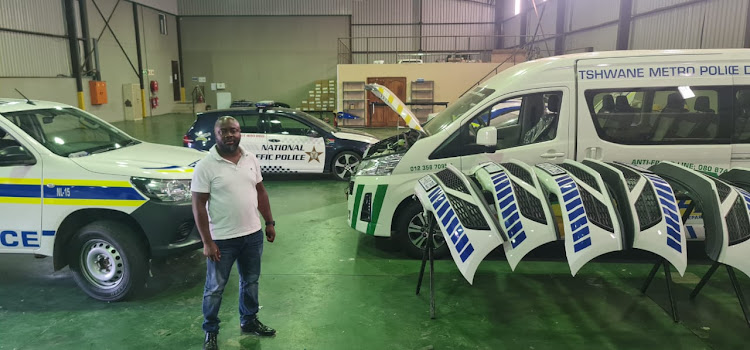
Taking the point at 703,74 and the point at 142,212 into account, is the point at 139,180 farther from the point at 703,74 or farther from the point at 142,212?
the point at 703,74

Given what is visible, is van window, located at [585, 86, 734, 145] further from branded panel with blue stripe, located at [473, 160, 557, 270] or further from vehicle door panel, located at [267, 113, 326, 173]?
vehicle door panel, located at [267, 113, 326, 173]

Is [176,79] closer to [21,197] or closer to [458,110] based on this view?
[21,197]

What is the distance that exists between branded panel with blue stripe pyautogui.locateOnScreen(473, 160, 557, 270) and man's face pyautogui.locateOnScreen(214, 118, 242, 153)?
192 centimetres

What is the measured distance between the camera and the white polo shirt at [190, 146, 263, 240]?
3025mm

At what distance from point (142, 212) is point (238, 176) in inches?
52.5

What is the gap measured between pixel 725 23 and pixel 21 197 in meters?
14.4

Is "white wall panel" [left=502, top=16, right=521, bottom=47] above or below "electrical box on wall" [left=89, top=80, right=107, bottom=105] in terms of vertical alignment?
above

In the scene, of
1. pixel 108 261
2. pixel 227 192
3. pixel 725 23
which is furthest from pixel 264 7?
pixel 227 192

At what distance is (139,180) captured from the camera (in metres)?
3.91

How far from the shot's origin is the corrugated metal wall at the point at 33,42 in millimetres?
15289

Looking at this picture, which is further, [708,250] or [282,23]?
[282,23]

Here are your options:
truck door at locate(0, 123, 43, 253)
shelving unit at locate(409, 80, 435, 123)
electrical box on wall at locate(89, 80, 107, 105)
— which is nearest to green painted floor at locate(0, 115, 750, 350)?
truck door at locate(0, 123, 43, 253)

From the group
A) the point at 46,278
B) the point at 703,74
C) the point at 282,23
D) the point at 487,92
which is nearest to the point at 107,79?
the point at 282,23

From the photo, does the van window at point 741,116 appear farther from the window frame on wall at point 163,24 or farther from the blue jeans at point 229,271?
the window frame on wall at point 163,24
